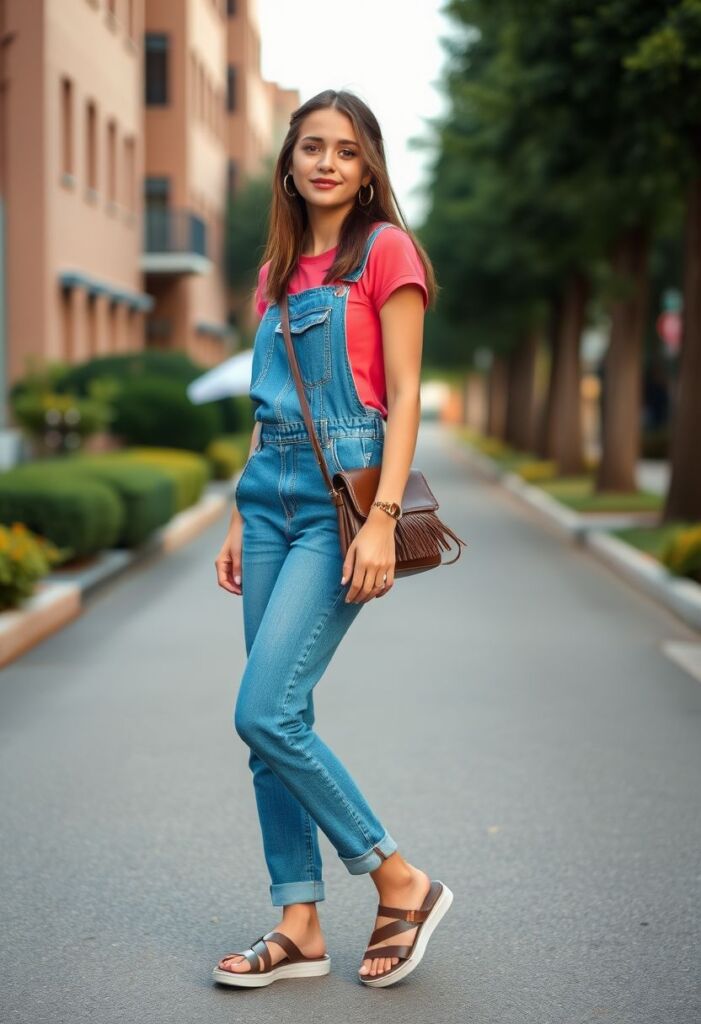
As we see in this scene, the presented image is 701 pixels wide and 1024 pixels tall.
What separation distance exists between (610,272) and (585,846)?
19.9 m

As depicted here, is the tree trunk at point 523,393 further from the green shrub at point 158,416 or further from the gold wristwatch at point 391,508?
the gold wristwatch at point 391,508

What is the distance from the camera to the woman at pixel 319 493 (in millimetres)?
3945

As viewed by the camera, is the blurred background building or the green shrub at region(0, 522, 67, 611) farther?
the blurred background building

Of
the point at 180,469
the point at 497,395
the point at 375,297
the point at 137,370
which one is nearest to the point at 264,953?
the point at 375,297

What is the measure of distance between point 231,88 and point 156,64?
16185 millimetres

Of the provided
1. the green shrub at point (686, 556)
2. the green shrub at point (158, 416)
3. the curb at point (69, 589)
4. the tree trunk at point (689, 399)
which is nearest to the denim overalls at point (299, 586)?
the curb at point (69, 589)

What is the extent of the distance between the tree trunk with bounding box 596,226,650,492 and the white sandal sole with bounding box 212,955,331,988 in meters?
21.1

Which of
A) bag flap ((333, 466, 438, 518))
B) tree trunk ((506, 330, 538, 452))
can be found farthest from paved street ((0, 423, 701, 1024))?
tree trunk ((506, 330, 538, 452))

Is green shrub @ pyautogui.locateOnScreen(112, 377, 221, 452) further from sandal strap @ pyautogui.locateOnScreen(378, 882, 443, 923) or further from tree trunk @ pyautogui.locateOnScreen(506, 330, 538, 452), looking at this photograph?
sandal strap @ pyautogui.locateOnScreen(378, 882, 443, 923)

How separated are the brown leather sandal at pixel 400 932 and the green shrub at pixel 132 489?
10079mm

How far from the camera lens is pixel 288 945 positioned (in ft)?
13.9

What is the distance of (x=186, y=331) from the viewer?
44125 millimetres

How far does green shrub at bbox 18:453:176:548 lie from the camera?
14.9m

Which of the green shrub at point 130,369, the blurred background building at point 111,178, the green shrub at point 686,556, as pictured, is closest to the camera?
the green shrub at point 686,556
